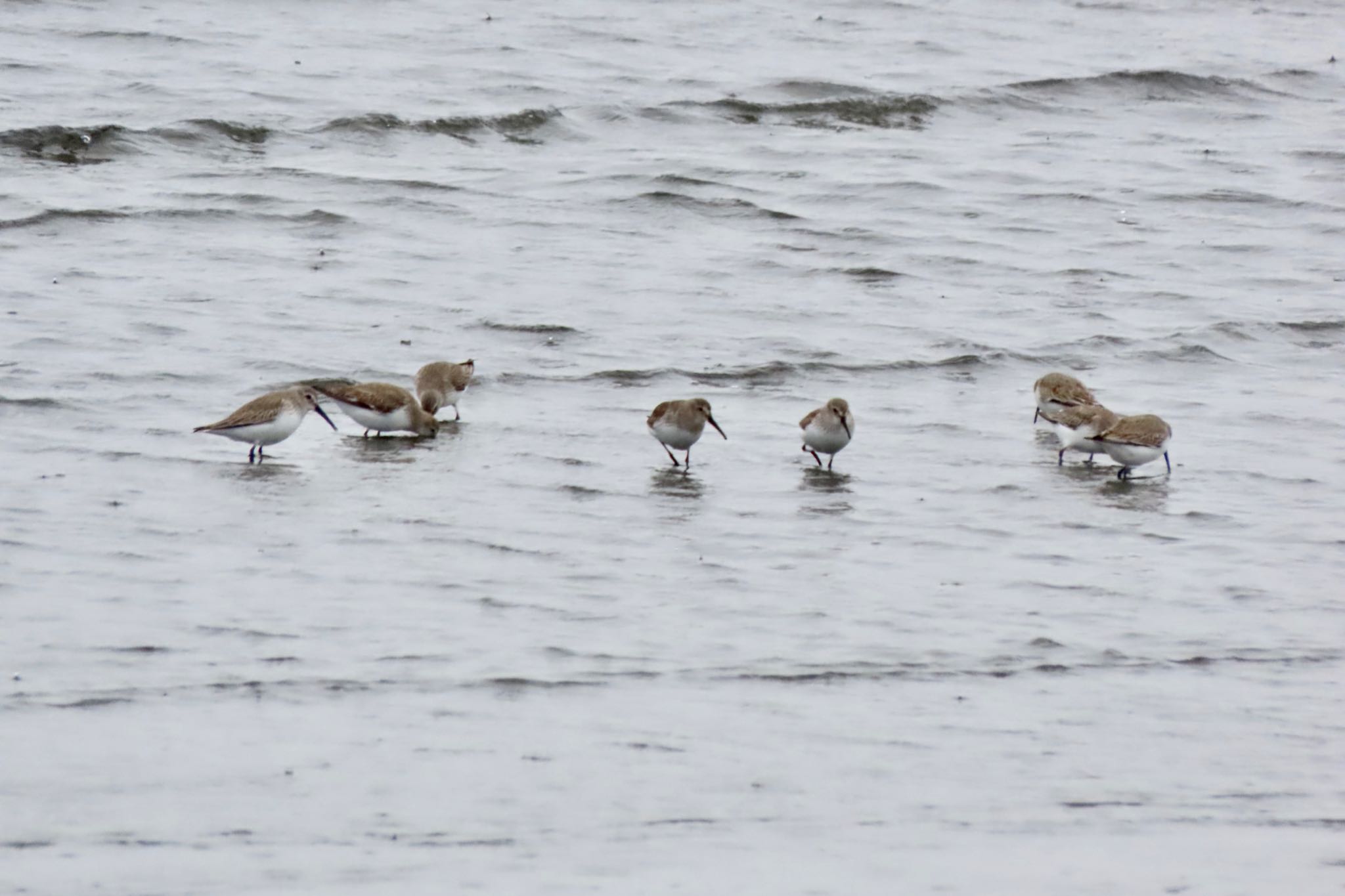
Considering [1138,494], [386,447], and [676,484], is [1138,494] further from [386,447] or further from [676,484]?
[386,447]

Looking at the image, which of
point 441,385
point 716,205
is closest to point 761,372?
point 441,385

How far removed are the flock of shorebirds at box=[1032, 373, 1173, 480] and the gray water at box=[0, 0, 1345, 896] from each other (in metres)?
0.21

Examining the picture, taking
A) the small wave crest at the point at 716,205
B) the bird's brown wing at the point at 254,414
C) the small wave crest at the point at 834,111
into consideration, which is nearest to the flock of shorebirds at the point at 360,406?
the bird's brown wing at the point at 254,414

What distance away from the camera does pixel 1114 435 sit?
473 inches

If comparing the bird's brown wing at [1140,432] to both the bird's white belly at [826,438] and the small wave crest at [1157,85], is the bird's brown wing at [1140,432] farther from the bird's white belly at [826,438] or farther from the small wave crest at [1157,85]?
the small wave crest at [1157,85]

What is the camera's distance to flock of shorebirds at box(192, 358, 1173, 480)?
11.5 metres

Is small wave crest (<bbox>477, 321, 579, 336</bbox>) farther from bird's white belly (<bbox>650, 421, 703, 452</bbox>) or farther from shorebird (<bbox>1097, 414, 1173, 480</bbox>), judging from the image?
shorebird (<bbox>1097, 414, 1173, 480</bbox>)

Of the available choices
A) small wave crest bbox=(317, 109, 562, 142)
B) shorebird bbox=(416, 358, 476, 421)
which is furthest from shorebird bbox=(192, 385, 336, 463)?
small wave crest bbox=(317, 109, 562, 142)

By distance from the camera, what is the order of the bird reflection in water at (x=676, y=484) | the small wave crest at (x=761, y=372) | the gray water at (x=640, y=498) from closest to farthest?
the gray water at (x=640, y=498)
the bird reflection in water at (x=676, y=484)
the small wave crest at (x=761, y=372)

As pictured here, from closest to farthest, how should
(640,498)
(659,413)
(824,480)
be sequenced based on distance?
(640,498)
(824,480)
(659,413)

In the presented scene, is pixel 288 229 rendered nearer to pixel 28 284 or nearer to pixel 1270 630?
pixel 28 284

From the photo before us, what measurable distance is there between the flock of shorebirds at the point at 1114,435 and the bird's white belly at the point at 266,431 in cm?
491

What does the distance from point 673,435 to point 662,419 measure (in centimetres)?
12

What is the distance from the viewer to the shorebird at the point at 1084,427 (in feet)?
40.1
